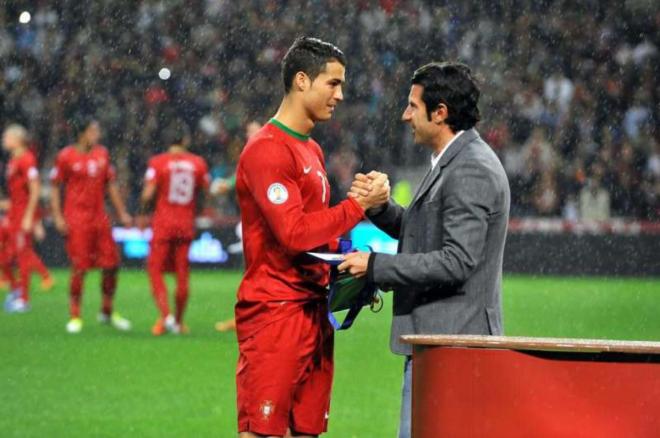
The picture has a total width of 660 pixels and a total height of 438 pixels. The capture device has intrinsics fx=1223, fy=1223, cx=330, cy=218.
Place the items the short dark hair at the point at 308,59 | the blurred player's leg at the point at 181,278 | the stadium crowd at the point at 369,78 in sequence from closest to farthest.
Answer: the short dark hair at the point at 308,59
the blurred player's leg at the point at 181,278
the stadium crowd at the point at 369,78

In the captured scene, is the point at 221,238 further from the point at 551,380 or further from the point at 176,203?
the point at 551,380

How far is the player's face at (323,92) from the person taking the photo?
4867 millimetres

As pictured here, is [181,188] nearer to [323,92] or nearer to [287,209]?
[323,92]

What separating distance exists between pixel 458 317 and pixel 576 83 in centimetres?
1917

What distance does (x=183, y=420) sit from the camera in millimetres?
7996

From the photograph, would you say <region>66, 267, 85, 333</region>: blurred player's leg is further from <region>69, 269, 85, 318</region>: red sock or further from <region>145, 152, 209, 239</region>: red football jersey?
<region>145, 152, 209, 239</region>: red football jersey

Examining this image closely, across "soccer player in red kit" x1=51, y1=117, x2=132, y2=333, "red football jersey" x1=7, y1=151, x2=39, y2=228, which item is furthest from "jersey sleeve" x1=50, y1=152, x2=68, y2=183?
"red football jersey" x1=7, y1=151, x2=39, y2=228

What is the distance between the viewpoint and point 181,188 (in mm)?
13008

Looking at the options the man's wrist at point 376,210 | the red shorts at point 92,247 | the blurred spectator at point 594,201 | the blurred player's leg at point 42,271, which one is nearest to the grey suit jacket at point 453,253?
the man's wrist at point 376,210

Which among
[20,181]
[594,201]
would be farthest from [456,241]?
[594,201]

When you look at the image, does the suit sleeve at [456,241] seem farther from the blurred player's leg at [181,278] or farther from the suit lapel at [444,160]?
the blurred player's leg at [181,278]

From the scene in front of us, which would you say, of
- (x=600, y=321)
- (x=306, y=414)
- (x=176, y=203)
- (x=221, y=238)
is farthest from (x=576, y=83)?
(x=306, y=414)

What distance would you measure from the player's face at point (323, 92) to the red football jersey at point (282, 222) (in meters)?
0.12

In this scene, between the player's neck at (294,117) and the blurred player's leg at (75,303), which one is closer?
the player's neck at (294,117)
